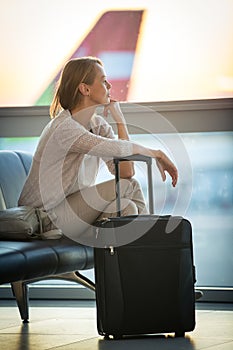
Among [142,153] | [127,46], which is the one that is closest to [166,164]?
[142,153]

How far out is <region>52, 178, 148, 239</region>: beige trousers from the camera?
121 inches

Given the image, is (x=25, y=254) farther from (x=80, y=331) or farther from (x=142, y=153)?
(x=142, y=153)

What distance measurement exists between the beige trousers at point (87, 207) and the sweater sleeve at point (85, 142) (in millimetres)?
144

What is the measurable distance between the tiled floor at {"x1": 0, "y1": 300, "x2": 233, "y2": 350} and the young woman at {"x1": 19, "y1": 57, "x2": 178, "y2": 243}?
403 mm

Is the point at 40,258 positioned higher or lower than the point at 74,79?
lower

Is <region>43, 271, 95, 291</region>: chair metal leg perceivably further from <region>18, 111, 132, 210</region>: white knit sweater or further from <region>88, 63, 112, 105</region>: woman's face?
<region>88, 63, 112, 105</region>: woman's face

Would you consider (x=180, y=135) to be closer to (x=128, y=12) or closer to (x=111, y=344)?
(x=128, y=12)

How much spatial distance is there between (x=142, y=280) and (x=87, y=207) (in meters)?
0.51

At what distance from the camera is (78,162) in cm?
314

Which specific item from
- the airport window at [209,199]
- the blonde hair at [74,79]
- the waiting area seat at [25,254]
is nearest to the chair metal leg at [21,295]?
the waiting area seat at [25,254]

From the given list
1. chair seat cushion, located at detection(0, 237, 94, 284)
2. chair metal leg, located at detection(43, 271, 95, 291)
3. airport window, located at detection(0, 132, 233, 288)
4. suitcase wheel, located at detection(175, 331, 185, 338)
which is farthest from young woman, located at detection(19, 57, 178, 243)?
airport window, located at detection(0, 132, 233, 288)

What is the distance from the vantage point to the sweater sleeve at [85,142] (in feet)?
9.76

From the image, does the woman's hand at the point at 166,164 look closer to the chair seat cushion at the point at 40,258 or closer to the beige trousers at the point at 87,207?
the beige trousers at the point at 87,207

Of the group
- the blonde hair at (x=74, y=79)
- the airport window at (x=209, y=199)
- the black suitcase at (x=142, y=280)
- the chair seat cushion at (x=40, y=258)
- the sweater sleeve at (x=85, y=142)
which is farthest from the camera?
the airport window at (x=209, y=199)
